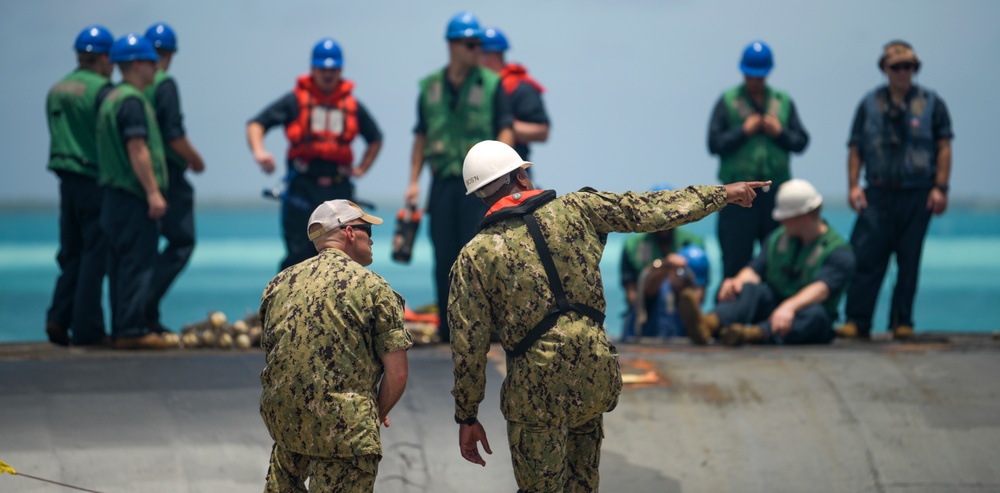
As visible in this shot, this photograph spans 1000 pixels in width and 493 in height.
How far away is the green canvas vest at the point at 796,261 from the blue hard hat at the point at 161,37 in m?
4.32

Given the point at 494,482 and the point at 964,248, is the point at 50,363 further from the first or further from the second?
the point at 964,248

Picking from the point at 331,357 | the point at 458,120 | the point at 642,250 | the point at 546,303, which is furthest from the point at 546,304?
the point at 642,250

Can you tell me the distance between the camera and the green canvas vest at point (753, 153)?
995 cm

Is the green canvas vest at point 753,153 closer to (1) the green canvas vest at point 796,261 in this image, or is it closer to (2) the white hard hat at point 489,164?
(1) the green canvas vest at point 796,261

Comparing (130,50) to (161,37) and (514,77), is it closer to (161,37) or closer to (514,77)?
(161,37)

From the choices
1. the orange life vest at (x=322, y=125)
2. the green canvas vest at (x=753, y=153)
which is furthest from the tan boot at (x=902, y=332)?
the orange life vest at (x=322, y=125)

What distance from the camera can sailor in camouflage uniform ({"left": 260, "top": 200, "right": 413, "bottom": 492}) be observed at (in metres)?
5.23

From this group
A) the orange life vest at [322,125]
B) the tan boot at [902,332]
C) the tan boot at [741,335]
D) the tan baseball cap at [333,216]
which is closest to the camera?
the tan baseball cap at [333,216]

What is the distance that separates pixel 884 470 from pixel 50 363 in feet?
15.1

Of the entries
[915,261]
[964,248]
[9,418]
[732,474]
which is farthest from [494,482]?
[964,248]

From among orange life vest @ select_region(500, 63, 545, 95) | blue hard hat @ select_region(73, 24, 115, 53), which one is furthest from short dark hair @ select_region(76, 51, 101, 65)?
orange life vest @ select_region(500, 63, 545, 95)

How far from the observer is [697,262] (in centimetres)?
1026

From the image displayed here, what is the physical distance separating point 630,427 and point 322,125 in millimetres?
3212

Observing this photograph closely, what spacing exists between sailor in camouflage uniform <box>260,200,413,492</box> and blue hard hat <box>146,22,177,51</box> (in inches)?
194
